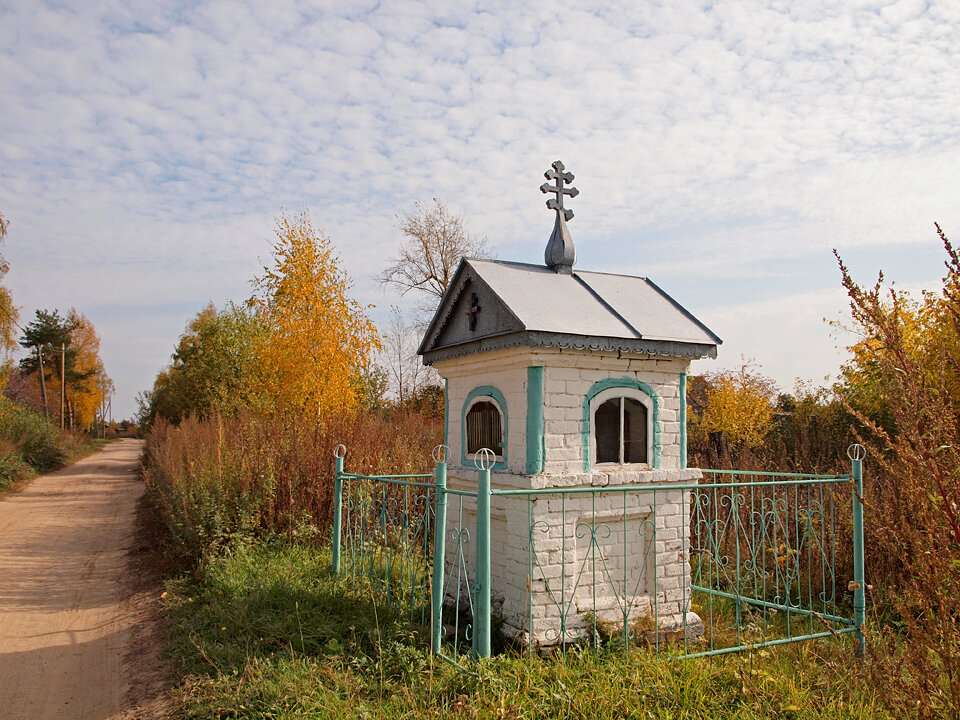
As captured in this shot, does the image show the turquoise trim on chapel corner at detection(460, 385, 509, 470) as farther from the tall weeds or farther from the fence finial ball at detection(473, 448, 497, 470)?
the tall weeds

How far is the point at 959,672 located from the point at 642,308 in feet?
12.5

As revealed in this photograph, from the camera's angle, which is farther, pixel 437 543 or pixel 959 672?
pixel 437 543

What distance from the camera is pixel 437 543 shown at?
14.9 feet

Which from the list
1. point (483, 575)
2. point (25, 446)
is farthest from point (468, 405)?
point (25, 446)

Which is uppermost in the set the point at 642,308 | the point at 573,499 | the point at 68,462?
the point at 642,308

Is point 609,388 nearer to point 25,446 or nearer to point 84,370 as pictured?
point 25,446

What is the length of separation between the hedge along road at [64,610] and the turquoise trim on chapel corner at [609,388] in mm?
3913

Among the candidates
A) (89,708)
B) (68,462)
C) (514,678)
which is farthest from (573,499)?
(68,462)

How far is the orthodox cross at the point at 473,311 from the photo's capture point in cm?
554

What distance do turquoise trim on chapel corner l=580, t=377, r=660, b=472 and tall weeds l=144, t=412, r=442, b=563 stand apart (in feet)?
14.4

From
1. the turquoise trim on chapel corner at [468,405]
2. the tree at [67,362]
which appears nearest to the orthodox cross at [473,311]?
the turquoise trim on chapel corner at [468,405]

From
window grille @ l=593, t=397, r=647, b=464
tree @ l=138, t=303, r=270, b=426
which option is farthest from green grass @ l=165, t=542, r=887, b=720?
tree @ l=138, t=303, r=270, b=426

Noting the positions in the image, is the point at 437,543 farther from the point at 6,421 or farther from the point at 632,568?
the point at 6,421

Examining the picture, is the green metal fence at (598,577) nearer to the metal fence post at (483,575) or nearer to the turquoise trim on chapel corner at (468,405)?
the metal fence post at (483,575)
